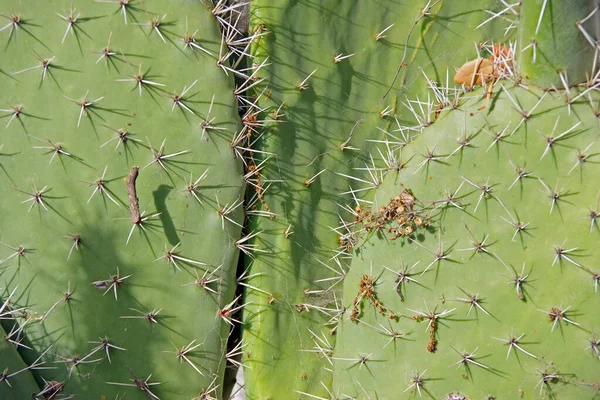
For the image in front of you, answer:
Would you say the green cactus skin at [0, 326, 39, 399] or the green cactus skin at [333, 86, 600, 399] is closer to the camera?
the green cactus skin at [333, 86, 600, 399]

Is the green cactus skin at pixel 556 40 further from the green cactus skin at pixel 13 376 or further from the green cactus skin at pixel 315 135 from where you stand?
the green cactus skin at pixel 13 376

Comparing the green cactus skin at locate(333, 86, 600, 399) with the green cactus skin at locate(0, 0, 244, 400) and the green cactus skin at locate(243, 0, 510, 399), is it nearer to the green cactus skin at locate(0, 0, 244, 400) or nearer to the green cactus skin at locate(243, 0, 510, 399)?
the green cactus skin at locate(243, 0, 510, 399)

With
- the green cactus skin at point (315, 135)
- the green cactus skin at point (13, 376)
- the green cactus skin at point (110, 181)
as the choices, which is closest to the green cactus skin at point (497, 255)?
the green cactus skin at point (315, 135)

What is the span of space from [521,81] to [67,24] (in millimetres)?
1437

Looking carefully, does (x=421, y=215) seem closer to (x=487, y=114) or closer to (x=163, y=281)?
(x=487, y=114)

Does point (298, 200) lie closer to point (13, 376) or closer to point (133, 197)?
point (133, 197)

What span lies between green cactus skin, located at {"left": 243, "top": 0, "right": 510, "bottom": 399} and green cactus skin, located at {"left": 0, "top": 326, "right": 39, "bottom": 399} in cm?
72

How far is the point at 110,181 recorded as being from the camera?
1.98 metres

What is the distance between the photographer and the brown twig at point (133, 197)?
192 cm

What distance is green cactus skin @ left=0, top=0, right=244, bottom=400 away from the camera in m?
1.94

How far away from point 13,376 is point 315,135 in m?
1.28

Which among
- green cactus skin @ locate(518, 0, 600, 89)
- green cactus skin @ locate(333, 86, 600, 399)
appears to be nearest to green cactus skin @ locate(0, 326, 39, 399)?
green cactus skin @ locate(333, 86, 600, 399)

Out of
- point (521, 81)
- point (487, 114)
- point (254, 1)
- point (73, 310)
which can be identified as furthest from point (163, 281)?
Answer: point (521, 81)

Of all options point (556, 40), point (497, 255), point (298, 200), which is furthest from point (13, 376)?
point (556, 40)
